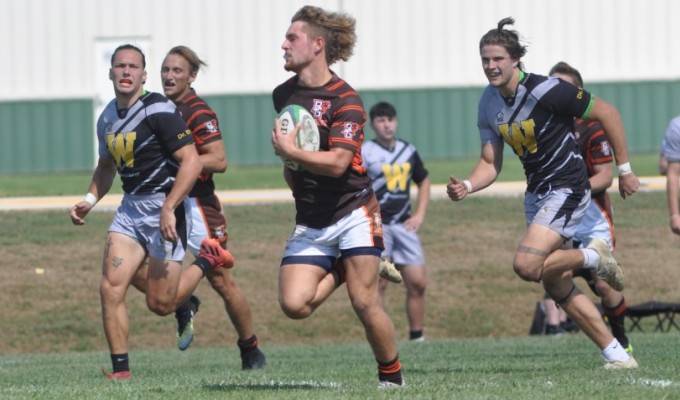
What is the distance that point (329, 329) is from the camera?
1508 centimetres

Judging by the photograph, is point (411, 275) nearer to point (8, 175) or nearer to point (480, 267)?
point (480, 267)

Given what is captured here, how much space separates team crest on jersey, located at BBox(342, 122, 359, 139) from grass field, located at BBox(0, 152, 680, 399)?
4.05ft

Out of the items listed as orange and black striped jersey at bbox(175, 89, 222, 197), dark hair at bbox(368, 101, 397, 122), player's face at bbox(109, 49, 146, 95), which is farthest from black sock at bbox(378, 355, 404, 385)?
dark hair at bbox(368, 101, 397, 122)

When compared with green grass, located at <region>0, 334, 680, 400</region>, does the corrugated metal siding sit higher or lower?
higher

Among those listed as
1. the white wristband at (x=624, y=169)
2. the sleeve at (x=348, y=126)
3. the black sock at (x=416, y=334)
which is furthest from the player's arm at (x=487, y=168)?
the black sock at (x=416, y=334)

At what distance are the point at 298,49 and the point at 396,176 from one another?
6.66 metres

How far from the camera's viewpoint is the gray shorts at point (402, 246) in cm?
1380

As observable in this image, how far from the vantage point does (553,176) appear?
861 cm

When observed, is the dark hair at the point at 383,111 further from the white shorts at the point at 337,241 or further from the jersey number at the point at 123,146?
the white shorts at the point at 337,241

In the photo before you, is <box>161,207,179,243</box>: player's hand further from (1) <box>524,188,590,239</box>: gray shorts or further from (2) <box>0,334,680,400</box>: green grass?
(1) <box>524,188,590,239</box>: gray shorts

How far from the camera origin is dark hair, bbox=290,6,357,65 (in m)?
7.22

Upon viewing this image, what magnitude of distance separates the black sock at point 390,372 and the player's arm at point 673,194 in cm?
388

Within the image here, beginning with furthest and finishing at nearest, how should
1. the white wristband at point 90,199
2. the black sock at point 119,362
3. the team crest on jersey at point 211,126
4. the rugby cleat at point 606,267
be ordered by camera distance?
the team crest on jersey at point 211,126
the white wristband at point 90,199
the rugby cleat at point 606,267
the black sock at point 119,362

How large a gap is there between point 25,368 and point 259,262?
6.27 meters
